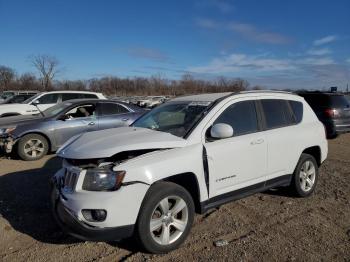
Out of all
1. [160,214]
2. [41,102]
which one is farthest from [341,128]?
[41,102]

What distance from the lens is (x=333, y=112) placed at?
12234mm

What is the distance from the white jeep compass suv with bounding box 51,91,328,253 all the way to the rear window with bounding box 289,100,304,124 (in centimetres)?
5

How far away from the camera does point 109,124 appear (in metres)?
10.3

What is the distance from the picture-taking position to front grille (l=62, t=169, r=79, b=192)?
12.8ft

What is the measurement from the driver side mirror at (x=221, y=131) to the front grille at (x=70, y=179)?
1619mm

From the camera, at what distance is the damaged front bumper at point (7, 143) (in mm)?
9078

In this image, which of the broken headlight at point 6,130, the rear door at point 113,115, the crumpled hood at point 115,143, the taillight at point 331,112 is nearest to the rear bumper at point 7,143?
the broken headlight at point 6,130

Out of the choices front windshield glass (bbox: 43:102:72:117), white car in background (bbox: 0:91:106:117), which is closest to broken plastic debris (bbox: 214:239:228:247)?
front windshield glass (bbox: 43:102:72:117)

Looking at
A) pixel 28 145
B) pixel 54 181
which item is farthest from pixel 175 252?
pixel 28 145

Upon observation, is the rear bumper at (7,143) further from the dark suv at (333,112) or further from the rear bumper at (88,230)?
the dark suv at (333,112)

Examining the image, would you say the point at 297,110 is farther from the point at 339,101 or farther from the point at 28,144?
the point at 339,101

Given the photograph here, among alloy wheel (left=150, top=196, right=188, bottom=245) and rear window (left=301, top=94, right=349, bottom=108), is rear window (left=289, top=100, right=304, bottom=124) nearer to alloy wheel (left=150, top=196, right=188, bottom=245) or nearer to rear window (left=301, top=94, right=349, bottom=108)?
alloy wheel (left=150, top=196, right=188, bottom=245)

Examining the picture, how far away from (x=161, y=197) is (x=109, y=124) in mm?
6616

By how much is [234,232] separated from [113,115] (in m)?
6.53
